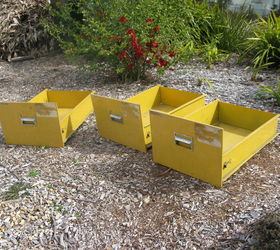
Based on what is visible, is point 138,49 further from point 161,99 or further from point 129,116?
point 129,116

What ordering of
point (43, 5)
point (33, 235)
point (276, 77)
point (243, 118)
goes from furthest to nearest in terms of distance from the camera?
point (43, 5), point (276, 77), point (243, 118), point (33, 235)

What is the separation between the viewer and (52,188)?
122 inches

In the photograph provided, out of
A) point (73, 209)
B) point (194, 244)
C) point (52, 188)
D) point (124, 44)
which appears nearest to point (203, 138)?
point (194, 244)

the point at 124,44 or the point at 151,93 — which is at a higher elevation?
the point at 124,44

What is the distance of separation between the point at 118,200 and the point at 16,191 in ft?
2.87

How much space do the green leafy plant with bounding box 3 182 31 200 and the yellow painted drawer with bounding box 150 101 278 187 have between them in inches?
45.5

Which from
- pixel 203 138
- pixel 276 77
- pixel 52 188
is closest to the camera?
pixel 203 138

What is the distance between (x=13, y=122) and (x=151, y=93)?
5.08 feet

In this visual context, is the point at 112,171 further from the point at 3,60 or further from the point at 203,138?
the point at 3,60

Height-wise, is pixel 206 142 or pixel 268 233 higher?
pixel 206 142

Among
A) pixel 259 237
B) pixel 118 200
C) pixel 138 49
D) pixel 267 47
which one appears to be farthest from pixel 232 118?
pixel 267 47

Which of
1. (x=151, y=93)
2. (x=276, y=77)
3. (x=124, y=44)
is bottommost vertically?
(x=276, y=77)

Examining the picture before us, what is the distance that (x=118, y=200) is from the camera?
2924mm

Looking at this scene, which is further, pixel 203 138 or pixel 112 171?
pixel 112 171
